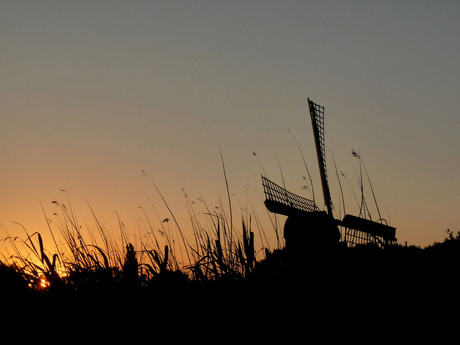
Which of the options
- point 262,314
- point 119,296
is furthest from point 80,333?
point 262,314

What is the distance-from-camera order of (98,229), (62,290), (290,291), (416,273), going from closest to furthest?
(290,291), (62,290), (416,273), (98,229)

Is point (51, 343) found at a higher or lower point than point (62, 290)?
lower

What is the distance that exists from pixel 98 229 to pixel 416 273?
3.51 metres

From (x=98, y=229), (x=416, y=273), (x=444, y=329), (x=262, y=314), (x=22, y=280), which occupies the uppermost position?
(x=98, y=229)

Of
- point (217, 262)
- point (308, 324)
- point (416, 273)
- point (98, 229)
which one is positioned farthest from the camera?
point (98, 229)

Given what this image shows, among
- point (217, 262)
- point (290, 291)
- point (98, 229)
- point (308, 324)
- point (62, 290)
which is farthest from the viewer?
point (98, 229)

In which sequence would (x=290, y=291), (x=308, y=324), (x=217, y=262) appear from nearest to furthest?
(x=308, y=324)
(x=290, y=291)
(x=217, y=262)

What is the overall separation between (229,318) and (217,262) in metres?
0.92

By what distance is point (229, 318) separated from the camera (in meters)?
3.61

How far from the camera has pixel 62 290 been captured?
418 centimetres

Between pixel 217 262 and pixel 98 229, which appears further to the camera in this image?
pixel 98 229

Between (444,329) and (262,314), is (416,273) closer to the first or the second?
(444,329)

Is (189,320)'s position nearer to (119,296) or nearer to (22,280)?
(119,296)

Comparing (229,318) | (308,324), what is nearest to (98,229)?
(229,318)
